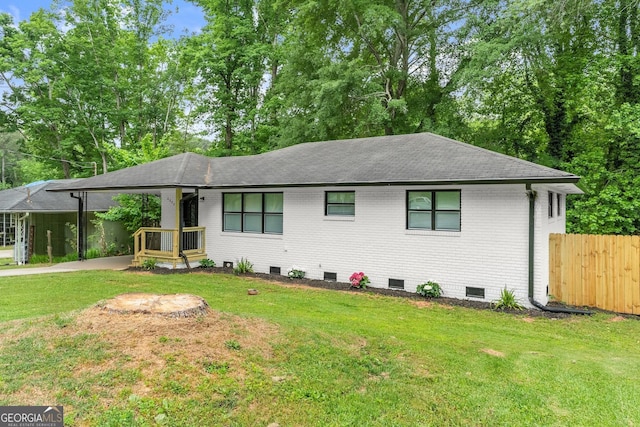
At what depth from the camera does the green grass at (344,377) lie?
3.30 metres

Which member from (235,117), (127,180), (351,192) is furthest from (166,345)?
(235,117)

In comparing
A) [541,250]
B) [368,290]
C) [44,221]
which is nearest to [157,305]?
[368,290]

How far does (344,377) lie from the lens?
13.4 ft

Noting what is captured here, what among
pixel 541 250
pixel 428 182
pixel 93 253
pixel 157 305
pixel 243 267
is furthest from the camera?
pixel 93 253

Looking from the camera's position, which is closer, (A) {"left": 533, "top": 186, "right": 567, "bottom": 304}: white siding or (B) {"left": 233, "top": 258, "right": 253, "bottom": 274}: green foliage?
(A) {"left": 533, "top": 186, "right": 567, "bottom": 304}: white siding

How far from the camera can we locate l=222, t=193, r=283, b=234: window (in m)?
12.2

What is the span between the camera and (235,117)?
984 inches

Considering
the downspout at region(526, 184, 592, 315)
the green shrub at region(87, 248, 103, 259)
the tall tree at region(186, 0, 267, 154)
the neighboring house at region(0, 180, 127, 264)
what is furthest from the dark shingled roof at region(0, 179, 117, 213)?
the downspout at region(526, 184, 592, 315)

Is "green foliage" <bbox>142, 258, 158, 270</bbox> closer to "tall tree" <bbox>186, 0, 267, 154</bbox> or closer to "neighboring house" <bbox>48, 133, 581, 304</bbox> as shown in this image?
"neighboring house" <bbox>48, 133, 581, 304</bbox>

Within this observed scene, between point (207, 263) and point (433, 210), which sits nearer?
point (433, 210)

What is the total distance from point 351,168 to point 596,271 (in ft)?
21.5

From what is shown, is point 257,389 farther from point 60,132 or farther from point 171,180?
point 60,132

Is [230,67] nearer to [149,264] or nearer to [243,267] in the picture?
[149,264]

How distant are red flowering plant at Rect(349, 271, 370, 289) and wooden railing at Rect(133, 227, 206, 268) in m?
5.84
